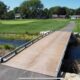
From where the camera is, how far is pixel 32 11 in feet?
558

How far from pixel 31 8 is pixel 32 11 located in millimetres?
10464

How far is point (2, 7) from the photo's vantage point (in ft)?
544

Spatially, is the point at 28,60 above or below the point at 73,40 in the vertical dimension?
above

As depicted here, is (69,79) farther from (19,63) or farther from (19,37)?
(19,37)

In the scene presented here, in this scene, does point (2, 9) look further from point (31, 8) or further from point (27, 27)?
point (27, 27)

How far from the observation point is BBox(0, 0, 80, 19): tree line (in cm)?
16400

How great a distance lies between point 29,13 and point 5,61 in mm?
147628

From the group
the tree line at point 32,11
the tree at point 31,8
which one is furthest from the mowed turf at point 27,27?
the tree at point 31,8

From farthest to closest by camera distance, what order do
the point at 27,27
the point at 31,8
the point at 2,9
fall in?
the point at 31,8, the point at 2,9, the point at 27,27

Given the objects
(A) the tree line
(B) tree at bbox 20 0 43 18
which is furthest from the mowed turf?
(B) tree at bbox 20 0 43 18

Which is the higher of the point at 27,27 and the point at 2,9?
the point at 2,9

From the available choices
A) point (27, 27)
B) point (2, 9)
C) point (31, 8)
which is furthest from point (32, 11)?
point (27, 27)

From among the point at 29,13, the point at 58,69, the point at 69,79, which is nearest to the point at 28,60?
the point at 58,69

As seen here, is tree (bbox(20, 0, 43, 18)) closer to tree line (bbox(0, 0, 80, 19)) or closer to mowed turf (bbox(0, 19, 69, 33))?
tree line (bbox(0, 0, 80, 19))
